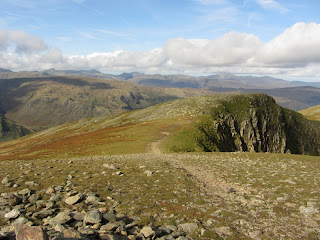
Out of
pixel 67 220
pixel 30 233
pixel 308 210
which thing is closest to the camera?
pixel 30 233

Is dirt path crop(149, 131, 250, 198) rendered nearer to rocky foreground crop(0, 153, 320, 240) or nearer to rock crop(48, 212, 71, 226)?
rocky foreground crop(0, 153, 320, 240)

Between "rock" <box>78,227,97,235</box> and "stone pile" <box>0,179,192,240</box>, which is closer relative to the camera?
"stone pile" <box>0,179,192,240</box>

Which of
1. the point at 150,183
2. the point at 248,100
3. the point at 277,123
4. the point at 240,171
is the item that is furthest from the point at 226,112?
the point at 150,183

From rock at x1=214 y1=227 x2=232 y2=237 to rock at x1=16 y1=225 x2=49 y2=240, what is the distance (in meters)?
7.68

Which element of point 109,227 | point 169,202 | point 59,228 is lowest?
point 169,202

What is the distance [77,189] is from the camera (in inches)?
646

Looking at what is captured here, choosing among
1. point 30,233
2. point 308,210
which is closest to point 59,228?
point 30,233

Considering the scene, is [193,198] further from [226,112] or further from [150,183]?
[226,112]

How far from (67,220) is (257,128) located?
103960 millimetres

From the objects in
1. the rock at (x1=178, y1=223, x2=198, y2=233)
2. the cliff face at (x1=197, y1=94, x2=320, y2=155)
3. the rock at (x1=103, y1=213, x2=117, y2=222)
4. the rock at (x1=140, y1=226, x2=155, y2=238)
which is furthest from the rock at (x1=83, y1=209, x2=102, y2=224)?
the cliff face at (x1=197, y1=94, x2=320, y2=155)

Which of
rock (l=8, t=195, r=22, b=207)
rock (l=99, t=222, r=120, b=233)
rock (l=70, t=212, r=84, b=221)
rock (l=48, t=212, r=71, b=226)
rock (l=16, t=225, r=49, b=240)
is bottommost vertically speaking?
rock (l=8, t=195, r=22, b=207)

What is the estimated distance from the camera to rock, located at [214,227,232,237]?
1084cm

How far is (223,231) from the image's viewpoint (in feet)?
36.5

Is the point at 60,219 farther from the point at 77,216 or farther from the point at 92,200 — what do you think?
the point at 92,200
